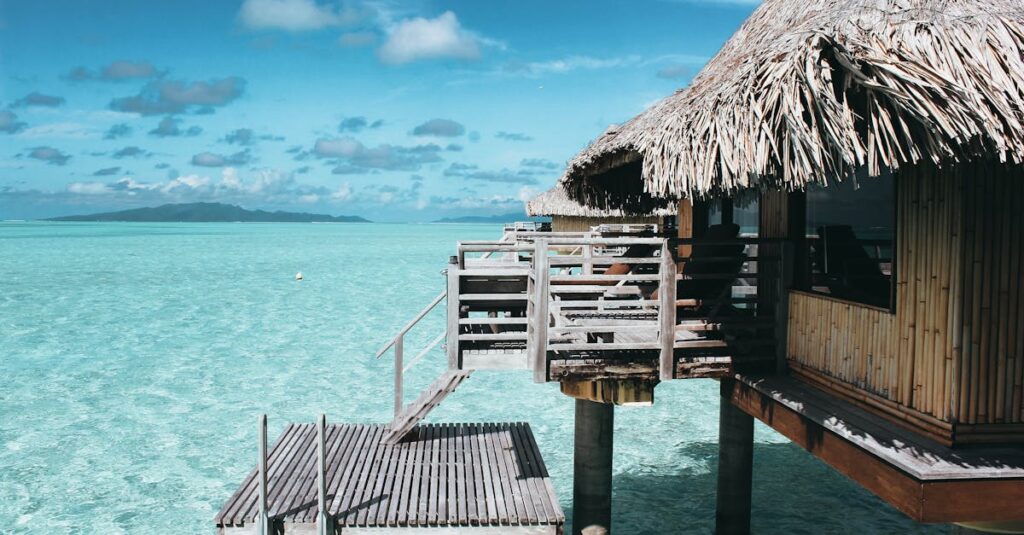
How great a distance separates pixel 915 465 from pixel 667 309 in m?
2.03

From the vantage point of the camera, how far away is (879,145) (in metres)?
3.84

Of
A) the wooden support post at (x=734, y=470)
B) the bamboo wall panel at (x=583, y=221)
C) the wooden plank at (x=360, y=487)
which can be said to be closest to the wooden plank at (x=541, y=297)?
the wooden plank at (x=360, y=487)

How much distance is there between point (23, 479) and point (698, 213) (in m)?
10.4

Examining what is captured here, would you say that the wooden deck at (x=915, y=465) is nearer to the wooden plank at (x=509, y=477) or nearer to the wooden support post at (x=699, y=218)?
the wooden plank at (x=509, y=477)

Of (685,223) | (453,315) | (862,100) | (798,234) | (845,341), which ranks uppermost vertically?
(862,100)

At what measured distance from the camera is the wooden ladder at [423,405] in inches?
273

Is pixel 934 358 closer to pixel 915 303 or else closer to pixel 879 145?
pixel 915 303

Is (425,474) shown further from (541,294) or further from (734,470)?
(734,470)

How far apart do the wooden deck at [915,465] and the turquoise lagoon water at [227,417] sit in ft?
16.1

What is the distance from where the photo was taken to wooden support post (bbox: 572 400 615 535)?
713 cm

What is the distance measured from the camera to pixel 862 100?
4074 mm

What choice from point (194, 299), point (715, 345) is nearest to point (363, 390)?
point (715, 345)

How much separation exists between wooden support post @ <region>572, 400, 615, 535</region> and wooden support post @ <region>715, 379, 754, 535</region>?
137 cm

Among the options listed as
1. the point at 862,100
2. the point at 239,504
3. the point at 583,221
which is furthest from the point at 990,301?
the point at 583,221
